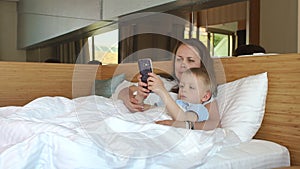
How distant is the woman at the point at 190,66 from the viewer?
1.33 m

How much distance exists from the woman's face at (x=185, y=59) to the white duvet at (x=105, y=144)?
0.24 m

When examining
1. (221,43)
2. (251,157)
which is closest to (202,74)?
(251,157)

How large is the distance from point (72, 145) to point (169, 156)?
10.5 inches

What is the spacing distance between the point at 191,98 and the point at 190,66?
13 centimetres

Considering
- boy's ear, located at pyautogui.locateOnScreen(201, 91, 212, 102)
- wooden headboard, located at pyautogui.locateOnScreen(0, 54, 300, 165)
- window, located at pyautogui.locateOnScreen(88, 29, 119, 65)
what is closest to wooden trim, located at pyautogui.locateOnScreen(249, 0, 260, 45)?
wooden headboard, located at pyautogui.locateOnScreen(0, 54, 300, 165)

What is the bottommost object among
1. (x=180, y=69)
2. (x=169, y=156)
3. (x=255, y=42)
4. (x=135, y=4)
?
(x=169, y=156)

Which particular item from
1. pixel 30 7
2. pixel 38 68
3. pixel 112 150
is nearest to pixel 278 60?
pixel 112 150

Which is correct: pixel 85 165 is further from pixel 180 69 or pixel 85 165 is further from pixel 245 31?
pixel 245 31

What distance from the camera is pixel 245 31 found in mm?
2793

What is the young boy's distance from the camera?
1.25m

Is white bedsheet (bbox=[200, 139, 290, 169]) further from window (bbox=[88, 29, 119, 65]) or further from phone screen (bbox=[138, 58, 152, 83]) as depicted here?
window (bbox=[88, 29, 119, 65])

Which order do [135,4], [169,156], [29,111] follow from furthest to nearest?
[135,4] → [29,111] → [169,156]

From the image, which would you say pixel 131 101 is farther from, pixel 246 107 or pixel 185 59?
pixel 246 107

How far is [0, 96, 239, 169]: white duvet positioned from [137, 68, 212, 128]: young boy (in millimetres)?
68
